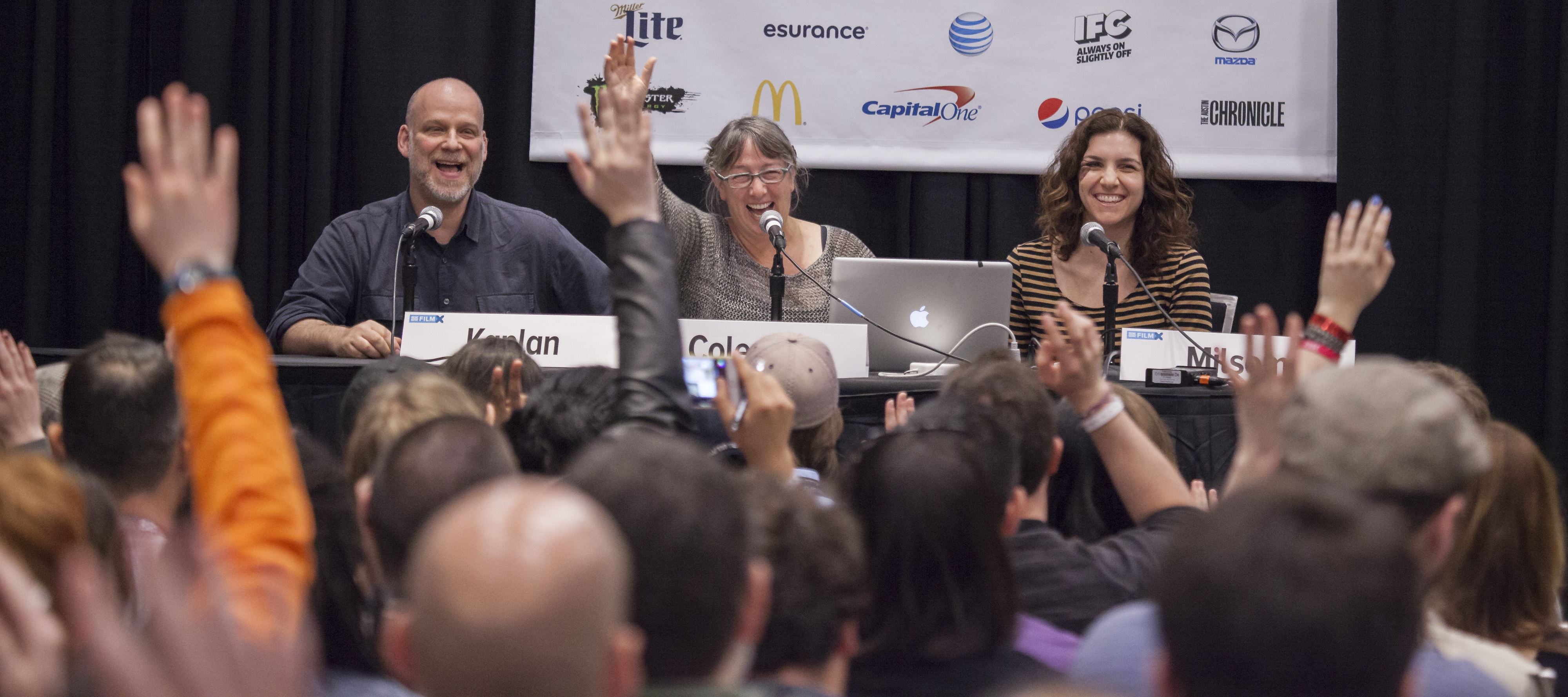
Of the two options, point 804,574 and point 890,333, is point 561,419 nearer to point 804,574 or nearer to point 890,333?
point 804,574

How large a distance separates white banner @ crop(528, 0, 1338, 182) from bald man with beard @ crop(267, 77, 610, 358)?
74 cm

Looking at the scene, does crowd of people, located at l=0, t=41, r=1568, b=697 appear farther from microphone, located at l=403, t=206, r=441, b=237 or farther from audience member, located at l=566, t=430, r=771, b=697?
microphone, located at l=403, t=206, r=441, b=237

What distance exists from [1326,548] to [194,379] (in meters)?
0.88

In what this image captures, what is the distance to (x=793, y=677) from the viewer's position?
1094 mm

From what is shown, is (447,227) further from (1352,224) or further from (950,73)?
(1352,224)

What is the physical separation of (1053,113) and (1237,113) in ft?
2.18

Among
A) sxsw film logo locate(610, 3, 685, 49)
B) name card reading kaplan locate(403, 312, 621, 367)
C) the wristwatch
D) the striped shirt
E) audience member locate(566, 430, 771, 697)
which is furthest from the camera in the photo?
sxsw film logo locate(610, 3, 685, 49)

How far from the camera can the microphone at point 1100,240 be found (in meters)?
3.13

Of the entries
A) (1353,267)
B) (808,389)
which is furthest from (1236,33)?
(808,389)

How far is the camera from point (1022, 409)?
1.69 metres

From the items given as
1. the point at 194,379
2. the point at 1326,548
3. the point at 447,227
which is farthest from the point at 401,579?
the point at 447,227

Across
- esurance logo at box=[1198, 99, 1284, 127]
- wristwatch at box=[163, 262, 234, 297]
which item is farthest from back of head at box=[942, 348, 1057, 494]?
esurance logo at box=[1198, 99, 1284, 127]

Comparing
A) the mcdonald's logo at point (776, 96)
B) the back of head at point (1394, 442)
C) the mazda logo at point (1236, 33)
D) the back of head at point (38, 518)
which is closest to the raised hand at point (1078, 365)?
the back of head at point (1394, 442)

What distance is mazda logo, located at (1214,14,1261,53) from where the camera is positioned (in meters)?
4.47
